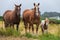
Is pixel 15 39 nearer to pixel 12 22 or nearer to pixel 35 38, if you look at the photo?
pixel 35 38

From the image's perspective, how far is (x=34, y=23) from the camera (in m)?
16.7

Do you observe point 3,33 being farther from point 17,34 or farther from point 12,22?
point 12,22

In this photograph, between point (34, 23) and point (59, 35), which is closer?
point (59, 35)

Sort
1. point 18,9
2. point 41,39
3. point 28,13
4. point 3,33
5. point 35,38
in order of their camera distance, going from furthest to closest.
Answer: point 28,13, point 18,9, point 3,33, point 35,38, point 41,39

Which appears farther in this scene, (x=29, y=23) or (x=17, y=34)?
(x=29, y=23)

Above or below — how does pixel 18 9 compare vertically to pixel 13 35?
above

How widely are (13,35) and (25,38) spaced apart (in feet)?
3.35

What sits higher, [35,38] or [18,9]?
[18,9]

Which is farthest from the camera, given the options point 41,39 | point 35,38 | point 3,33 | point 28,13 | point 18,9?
point 28,13

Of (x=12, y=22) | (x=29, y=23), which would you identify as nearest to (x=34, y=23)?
(x=29, y=23)

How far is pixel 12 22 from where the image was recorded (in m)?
17.3

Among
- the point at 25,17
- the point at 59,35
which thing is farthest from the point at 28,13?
the point at 59,35

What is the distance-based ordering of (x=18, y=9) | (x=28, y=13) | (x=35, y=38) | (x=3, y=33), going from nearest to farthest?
(x=35, y=38) < (x=3, y=33) < (x=18, y=9) < (x=28, y=13)

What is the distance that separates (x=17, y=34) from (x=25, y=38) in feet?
3.84
